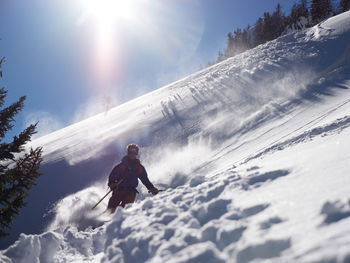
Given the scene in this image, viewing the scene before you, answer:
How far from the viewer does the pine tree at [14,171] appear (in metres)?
4.81

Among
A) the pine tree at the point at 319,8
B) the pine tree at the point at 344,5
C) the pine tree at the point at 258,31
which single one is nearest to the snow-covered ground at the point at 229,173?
the pine tree at the point at 319,8

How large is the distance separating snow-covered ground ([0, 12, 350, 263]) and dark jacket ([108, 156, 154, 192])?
0.87 m

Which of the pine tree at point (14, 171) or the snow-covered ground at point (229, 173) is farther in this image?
the pine tree at point (14, 171)

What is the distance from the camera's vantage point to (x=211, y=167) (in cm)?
697

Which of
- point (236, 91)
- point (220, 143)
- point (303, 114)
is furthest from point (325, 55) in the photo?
point (220, 143)

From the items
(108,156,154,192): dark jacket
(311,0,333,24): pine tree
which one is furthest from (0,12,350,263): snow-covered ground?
(311,0,333,24): pine tree

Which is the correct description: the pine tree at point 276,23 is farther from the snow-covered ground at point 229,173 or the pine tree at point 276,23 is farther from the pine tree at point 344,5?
the snow-covered ground at point 229,173

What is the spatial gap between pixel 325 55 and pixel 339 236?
44.4ft

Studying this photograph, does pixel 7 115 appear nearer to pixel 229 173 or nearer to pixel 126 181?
pixel 126 181

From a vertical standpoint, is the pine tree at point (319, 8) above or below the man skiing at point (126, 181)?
above

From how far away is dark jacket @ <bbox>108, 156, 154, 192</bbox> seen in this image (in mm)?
6192

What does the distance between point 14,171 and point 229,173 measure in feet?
16.7

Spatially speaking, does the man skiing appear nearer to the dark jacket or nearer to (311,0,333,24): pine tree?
the dark jacket

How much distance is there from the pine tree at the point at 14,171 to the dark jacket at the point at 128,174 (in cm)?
191
